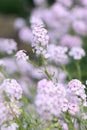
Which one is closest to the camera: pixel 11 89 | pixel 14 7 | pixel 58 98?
pixel 58 98

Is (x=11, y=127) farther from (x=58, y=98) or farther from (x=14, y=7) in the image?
(x=14, y=7)

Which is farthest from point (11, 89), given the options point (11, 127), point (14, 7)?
point (14, 7)

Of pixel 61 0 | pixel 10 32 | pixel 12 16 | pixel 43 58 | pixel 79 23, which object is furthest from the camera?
pixel 12 16

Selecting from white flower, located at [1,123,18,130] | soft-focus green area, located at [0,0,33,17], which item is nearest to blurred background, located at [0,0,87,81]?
soft-focus green area, located at [0,0,33,17]

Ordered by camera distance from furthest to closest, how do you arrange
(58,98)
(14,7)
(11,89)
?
(14,7) < (11,89) < (58,98)

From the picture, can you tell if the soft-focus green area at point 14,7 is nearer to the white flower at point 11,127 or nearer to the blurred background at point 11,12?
the blurred background at point 11,12

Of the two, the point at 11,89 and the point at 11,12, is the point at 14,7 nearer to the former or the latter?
the point at 11,12

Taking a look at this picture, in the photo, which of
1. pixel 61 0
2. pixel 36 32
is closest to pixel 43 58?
pixel 36 32

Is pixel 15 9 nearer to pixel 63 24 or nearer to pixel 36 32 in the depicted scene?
pixel 63 24

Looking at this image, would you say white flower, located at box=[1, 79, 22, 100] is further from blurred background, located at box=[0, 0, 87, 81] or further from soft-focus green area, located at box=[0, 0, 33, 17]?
soft-focus green area, located at box=[0, 0, 33, 17]

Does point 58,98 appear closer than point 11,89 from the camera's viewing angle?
Yes

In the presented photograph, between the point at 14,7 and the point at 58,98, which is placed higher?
the point at 14,7
